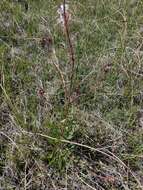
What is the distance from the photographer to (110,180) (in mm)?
1793

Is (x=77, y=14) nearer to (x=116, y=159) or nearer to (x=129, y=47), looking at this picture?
(x=129, y=47)

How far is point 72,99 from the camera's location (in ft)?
6.64

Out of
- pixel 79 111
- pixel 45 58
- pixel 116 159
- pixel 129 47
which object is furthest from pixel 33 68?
pixel 116 159

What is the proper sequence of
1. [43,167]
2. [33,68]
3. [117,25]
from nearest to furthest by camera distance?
1. [43,167]
2. [33,68]
3. [117,25]

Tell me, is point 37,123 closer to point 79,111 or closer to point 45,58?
point 79,111

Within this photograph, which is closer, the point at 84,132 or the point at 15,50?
the point at 84,132

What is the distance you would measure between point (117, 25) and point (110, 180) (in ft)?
3.72

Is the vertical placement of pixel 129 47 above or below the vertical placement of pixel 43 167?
above

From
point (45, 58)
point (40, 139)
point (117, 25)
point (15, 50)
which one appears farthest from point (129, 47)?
point (40, 139)

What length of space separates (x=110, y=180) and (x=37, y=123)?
0.41 meters

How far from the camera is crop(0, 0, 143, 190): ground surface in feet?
5.81

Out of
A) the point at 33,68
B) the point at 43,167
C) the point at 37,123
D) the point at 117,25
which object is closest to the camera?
the point at 43,167

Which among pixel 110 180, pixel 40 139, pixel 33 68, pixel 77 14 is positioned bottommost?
pixel 110 180

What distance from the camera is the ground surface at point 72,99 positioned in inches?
69.7
